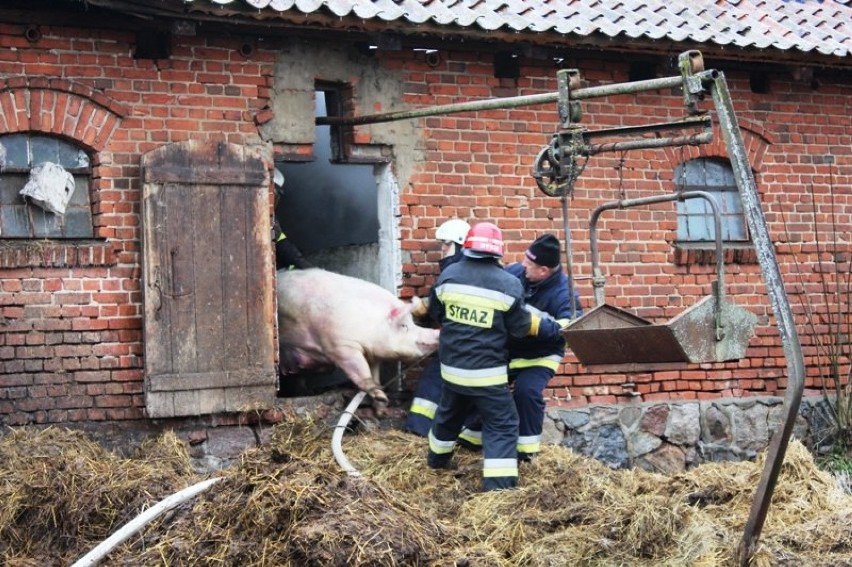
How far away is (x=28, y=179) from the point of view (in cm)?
900

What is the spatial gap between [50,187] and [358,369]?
8.57 feet

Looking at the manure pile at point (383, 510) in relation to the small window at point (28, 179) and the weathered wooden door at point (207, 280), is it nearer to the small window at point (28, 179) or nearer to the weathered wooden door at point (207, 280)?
the weathered wooden door at point (207, 280)

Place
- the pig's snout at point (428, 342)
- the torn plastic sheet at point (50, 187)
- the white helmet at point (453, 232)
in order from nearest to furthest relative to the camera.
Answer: the torn plastic sheet at point (50, 187)
the pig's snout at point (428, 342)
the white helmet at point (453, 232)

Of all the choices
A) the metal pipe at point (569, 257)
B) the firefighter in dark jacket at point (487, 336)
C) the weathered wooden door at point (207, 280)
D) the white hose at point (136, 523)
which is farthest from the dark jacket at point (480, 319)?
the white hose at point (136, 523)

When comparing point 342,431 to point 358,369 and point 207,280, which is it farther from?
point 207,280

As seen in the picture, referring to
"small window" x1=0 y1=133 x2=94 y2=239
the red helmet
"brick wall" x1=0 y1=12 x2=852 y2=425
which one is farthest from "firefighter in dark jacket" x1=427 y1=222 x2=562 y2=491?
"small window" x1=0 y1=133 x2=94 y2=239

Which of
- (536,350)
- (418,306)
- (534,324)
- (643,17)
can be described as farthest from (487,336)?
(643,17)

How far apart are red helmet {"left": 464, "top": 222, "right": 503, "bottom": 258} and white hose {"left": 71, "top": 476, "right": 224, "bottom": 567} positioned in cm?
245

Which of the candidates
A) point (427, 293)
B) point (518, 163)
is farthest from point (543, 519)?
point (518, 163)

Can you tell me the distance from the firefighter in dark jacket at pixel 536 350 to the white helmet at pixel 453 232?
759mm

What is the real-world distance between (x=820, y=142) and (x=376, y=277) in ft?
14.7

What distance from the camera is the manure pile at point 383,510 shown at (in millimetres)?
6461

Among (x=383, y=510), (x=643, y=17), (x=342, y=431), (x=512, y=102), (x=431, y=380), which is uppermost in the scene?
(x=643, y=17)

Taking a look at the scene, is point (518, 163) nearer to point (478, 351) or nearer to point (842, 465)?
point (478, 351)
